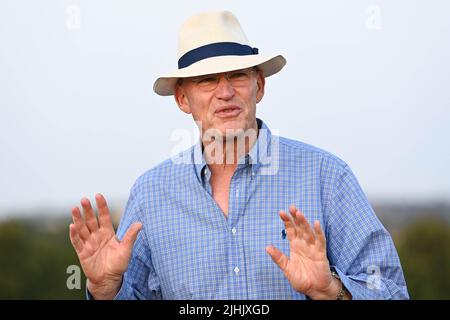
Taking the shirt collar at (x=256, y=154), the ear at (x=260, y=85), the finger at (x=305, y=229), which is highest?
the ear at (x=260, y=85)

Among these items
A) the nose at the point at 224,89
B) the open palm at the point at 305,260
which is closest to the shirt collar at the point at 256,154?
the nose at the point at 224,89

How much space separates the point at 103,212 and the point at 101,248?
20cm

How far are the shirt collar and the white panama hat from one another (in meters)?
0.35

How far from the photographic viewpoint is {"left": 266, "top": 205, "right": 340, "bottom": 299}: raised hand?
376cm

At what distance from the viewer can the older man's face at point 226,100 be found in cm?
438

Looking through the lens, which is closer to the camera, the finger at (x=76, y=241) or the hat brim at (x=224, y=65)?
the finger at (x=76, y=241)

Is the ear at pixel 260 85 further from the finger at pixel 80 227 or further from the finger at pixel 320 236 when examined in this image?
the finger at pixel 80 227

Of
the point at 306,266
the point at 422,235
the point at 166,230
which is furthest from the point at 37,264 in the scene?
the point at 306,266

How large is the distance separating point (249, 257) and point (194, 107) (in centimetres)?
85

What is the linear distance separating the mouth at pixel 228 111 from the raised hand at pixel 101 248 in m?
0.76

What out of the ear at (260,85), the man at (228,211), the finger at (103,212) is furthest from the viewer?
the ear at (260,85)

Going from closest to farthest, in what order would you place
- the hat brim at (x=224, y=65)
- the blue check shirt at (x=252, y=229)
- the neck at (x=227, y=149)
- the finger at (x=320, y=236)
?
the finger at (x=320, y=236)
the blue check shirt at (x=252, y=229)
the hat brim at (x=224, y=65)
the neck at (x=227, y=149)

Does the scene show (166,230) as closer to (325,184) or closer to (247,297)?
(247,297)

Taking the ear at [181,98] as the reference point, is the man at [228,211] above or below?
below
